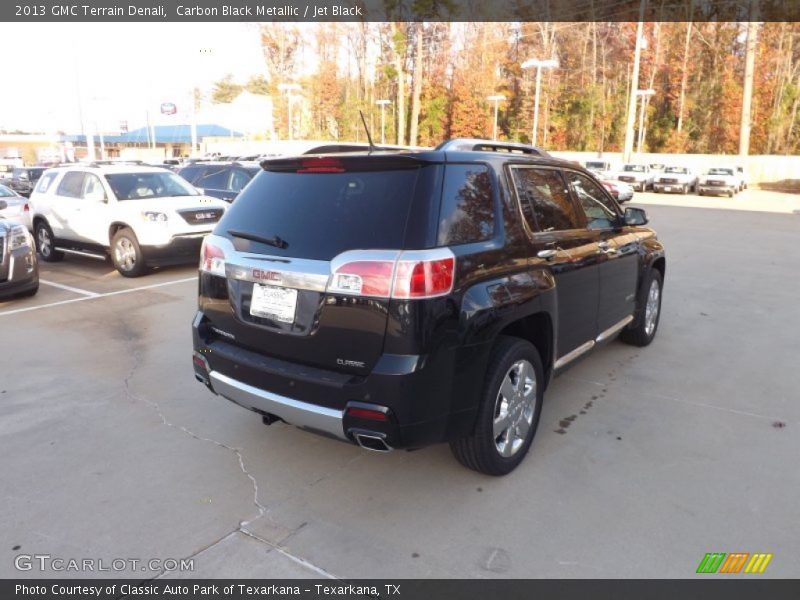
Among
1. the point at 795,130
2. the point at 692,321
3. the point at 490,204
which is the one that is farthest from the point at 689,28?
the point at 490,204

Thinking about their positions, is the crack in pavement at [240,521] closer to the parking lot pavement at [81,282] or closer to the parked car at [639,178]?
the parking lot pavement at [81,282]

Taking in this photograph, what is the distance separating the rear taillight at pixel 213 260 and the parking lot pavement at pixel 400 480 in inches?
45.7

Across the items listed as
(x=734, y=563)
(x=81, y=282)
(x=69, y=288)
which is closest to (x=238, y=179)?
(x=81, y=282)

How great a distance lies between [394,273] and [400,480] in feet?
4.48

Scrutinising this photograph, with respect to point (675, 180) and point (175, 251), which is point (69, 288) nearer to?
point (175, 251)

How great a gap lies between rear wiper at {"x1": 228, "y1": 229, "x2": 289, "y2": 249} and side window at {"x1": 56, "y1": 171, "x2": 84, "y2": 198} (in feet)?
27.2

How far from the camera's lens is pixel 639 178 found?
32875mm

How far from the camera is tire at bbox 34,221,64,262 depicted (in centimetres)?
1080


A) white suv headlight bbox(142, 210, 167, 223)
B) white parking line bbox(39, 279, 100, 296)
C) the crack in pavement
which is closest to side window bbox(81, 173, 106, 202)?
white suv headlight bbox(142, 210, 167, 223)

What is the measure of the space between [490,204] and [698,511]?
1.98 meters

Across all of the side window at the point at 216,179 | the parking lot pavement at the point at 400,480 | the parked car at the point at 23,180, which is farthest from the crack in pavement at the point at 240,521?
the parked car at the point at 23,180

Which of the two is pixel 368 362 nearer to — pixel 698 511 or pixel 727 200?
pixel 698 511

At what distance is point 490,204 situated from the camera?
3.36m

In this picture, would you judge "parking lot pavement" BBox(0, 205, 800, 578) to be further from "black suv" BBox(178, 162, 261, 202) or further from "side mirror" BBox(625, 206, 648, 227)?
"black suv" BBox(178, 162, 261, 202)
